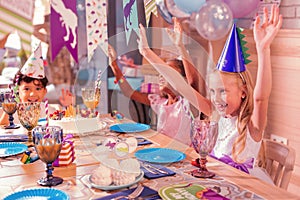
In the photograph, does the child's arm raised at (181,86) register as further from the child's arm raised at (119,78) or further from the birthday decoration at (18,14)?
the birthday decoration at (18,14)

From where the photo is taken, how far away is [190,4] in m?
→ 2.08

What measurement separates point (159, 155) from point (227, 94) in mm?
491

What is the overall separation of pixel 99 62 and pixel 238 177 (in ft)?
11.3

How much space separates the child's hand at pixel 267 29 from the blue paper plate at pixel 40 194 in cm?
125

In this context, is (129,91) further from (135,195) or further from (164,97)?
(135,195)

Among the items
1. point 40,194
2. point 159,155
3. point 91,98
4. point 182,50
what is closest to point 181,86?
point 182,50

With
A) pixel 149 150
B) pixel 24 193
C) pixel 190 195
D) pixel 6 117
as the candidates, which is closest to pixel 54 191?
pixel 24 193

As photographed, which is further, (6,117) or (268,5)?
(268,5)

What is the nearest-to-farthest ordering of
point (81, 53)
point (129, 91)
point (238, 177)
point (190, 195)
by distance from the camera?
point (190, 195) → point (238, 177) → point (129, 91) → point (81, 53)

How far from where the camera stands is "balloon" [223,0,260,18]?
2.06 m

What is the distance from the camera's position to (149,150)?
143 centimetres

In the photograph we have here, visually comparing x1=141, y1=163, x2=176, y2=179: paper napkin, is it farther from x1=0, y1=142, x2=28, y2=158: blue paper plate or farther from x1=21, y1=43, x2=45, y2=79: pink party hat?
x1=21, y1=43, x2=45, y2=79: pink party hat

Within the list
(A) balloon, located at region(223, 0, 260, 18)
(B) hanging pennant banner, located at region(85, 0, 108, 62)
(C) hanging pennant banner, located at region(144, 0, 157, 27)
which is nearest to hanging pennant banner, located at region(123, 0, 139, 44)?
(C) hanging pennant banner, located at region(144, 0, 157, 27)

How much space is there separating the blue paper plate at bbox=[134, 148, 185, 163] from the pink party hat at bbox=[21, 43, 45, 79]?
0.79m
